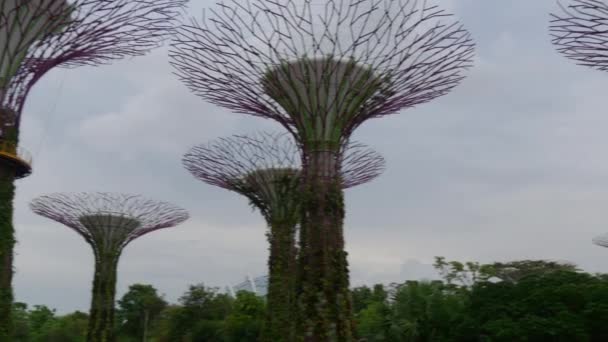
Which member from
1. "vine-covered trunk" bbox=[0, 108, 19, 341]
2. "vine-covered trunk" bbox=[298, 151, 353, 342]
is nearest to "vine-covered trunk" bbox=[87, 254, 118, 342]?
"vine-covered trunk" bbox=[0, 108, 19, 341]

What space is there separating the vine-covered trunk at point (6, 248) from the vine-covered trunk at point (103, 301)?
12.0 m

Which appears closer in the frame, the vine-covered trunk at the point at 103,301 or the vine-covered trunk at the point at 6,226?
the vine-covered trunk at the point at 6,226

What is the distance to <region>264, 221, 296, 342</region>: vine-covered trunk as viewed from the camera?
21688 millimetres

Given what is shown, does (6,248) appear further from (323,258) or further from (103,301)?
(103,301)

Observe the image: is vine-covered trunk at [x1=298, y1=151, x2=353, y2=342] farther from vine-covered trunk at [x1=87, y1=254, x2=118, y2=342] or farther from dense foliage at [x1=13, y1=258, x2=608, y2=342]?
→ vine-covered trunk at [x1=87, y1=254, x2=118, y2=342]

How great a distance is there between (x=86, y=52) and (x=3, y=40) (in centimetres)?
164

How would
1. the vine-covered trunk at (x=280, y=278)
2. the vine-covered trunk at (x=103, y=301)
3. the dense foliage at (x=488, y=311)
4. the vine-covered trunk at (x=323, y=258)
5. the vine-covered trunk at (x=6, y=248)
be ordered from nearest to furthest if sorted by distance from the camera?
the vine-covered trunk at (x=323, y=258)
the vine-covered trunk at (x=6, y=248)
the dense foliage at (x=488, y=311)
the vine-covered trunk at (x=280, y=278)
the vine-covered trunk at (x=103, y=301)

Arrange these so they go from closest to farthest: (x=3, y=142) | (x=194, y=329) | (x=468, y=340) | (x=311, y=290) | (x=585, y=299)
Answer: (x=311, y=290)
(x=3, y=142)
(x=585, y=299)
(x=468, y=340)
(x=194, y=329)

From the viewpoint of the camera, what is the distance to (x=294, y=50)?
504 inches

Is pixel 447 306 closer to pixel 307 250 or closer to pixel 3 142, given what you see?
pixel 307 250

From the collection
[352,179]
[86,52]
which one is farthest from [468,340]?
[86,52]

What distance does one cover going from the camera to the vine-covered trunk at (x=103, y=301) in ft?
81.5

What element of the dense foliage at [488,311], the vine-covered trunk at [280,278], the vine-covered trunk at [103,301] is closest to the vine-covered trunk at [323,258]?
the dense foliage at [488,311]

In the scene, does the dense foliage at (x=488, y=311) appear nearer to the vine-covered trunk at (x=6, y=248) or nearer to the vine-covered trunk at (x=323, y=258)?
the vine-covered trunk at (x=323, y=258)
